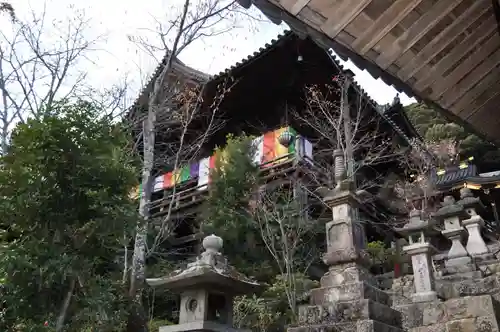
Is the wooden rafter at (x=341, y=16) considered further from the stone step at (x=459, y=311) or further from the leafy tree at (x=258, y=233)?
the leafy tree at (x=258, y=233)

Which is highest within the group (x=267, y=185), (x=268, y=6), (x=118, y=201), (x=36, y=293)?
(x=267, y=185)

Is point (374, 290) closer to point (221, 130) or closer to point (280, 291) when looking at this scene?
point (280, 291)

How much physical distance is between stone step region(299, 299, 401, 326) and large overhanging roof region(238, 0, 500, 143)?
12.3 feet

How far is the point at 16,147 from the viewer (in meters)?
4.61

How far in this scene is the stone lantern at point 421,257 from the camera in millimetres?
7387

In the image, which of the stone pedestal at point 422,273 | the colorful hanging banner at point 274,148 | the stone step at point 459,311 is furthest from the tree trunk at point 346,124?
the stone step at point 459,311

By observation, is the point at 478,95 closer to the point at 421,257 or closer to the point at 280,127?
the point at 421,257

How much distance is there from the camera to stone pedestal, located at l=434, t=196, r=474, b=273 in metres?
8.88

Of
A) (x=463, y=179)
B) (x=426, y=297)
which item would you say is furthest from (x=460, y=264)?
(x=463, y=179)

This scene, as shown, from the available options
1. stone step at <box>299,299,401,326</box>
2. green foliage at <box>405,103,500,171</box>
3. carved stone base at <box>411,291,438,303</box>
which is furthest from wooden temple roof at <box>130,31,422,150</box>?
green foliage at <box>405,103,500,171</box>

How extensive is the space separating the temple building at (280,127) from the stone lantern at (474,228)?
2.47 m

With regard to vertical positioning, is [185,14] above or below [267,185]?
above

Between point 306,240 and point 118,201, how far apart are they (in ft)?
23.4

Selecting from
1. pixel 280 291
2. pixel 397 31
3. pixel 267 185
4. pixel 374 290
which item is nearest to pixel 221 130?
pixel 267 185
